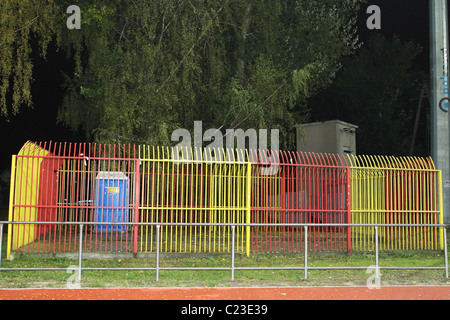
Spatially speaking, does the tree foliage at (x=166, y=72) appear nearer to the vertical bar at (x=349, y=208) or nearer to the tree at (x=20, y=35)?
the tree at (x=20, y=35)

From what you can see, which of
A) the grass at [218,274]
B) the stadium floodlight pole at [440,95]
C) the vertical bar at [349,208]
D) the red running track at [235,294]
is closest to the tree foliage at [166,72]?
the stadium floodlight pole at [440,95]

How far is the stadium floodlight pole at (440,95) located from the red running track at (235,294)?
8.49 metres

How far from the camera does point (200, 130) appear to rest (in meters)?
18.8

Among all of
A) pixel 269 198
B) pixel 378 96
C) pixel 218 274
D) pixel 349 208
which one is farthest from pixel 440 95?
pixel 378 96

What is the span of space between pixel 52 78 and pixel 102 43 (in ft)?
22.4

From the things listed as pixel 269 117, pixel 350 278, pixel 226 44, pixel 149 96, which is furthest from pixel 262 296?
pixel 226 44

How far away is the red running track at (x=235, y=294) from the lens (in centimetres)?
793

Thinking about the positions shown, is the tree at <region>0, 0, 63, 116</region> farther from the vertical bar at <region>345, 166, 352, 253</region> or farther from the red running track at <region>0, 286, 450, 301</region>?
the vertical bar at <region>345, 166, 352, 253</region>

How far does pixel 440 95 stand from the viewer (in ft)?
54.9

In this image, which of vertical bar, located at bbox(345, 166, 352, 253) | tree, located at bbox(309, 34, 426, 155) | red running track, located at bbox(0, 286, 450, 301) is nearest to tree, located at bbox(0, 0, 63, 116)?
red running track, located at bbox(0, 286, 450, 301)

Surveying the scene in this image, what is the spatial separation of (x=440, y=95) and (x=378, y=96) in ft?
92.4

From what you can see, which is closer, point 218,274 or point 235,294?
point 235,294

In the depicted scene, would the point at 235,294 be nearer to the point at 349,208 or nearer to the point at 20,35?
the point at 349,208

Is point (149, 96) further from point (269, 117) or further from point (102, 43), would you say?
point (269, 117)
